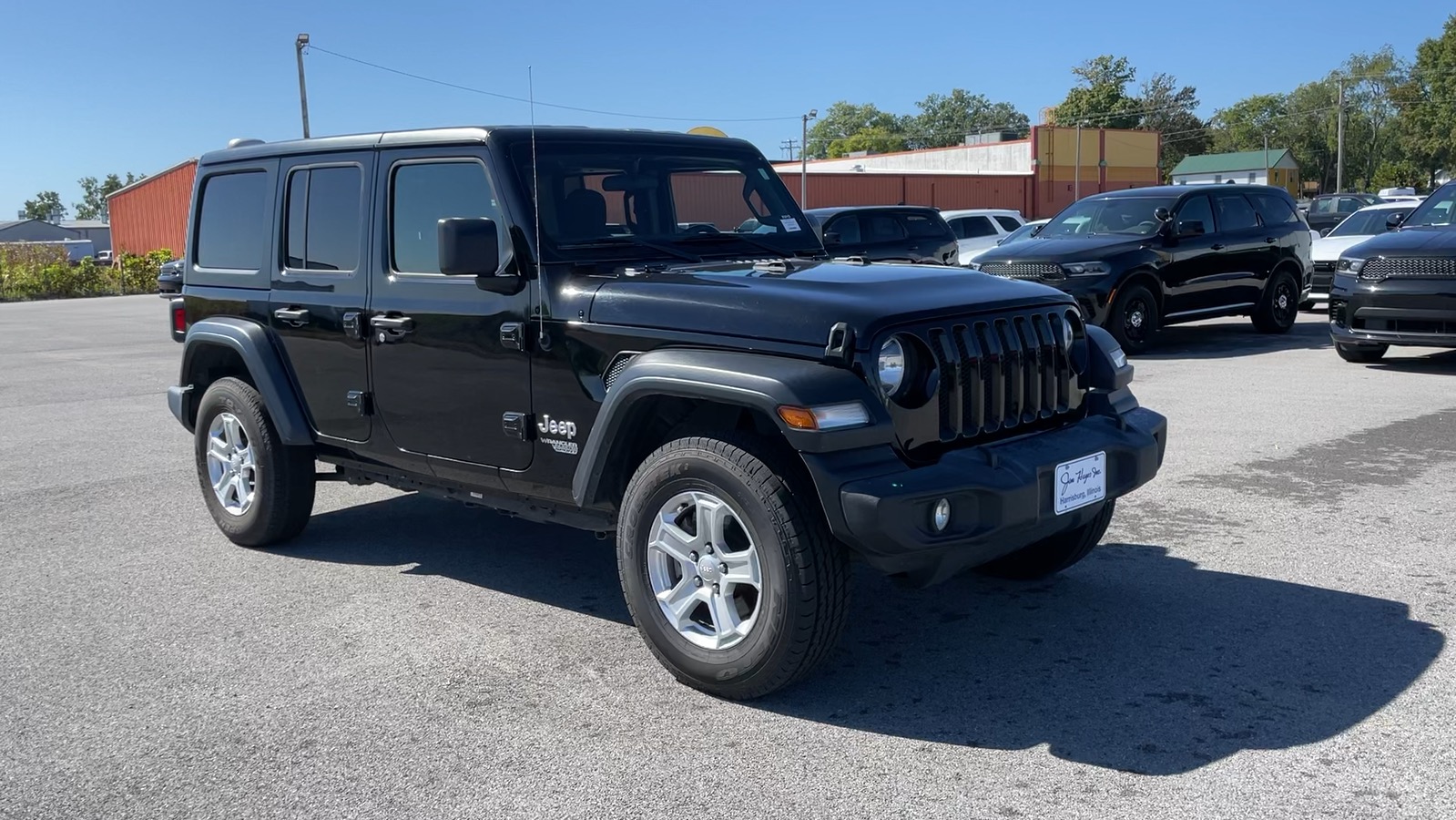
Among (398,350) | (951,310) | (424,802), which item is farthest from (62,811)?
(951,310)

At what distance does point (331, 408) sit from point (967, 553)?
3.01 metres

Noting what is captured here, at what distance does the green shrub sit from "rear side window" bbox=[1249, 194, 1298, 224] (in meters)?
32.0

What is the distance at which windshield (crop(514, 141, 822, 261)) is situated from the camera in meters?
4.88

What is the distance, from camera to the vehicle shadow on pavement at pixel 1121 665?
3.79 meters

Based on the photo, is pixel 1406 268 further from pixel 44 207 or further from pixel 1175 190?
pixel 44 207

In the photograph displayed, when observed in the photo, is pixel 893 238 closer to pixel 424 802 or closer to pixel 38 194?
pixel 424 802

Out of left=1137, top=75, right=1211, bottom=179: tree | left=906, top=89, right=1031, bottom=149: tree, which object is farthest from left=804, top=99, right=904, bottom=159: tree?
left=1137, top=75, right=1211, bottom=179: tree

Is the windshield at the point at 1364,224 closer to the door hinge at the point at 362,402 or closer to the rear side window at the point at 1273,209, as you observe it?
the rear side window at the point at 1273,209

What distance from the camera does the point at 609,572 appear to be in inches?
222

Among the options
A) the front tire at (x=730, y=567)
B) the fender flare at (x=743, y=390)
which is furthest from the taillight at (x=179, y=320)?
the front tire at (x=730, y=567)

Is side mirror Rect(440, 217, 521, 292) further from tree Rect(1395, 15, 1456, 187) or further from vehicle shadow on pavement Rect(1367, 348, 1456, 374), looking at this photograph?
tree Rect(1395, 15, 1456, 187)

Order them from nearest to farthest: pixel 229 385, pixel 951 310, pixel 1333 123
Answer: pixel 951 310 → pixel 229 385 → pixel 1333 123

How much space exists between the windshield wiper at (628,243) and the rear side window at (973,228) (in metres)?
19.2

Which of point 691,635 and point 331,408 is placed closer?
point 691,635
